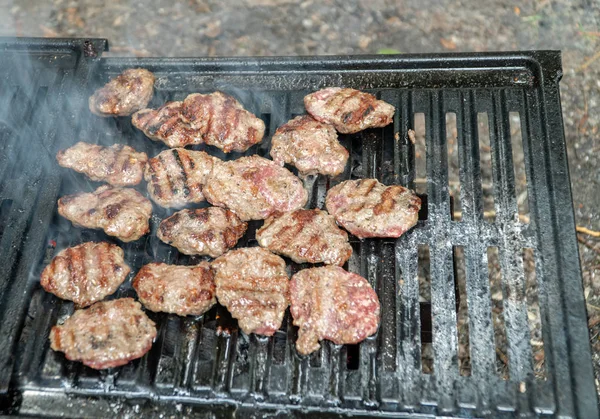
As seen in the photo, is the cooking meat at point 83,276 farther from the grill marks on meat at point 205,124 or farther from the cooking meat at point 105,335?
the grill marks on meat at point 205,124

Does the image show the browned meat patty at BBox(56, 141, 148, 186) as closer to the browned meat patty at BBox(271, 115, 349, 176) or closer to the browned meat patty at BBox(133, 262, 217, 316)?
the browned meat patty at BBox(133, 262, 217, 316)

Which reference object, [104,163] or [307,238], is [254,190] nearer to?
[307,238]

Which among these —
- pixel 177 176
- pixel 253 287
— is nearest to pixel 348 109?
pixel 177 176

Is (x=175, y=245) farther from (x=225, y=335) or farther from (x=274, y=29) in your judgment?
(x=274, y=29)

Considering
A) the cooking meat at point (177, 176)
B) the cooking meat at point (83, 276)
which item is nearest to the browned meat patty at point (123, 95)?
the cooking meat at point (177, 176)

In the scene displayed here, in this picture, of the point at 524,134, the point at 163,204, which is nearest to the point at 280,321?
the point at 163,204

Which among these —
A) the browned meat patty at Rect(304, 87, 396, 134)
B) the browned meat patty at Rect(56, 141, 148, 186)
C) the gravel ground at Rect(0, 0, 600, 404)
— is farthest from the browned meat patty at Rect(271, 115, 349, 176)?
the gravel ground at Rect(0, 0, 600, 404)
